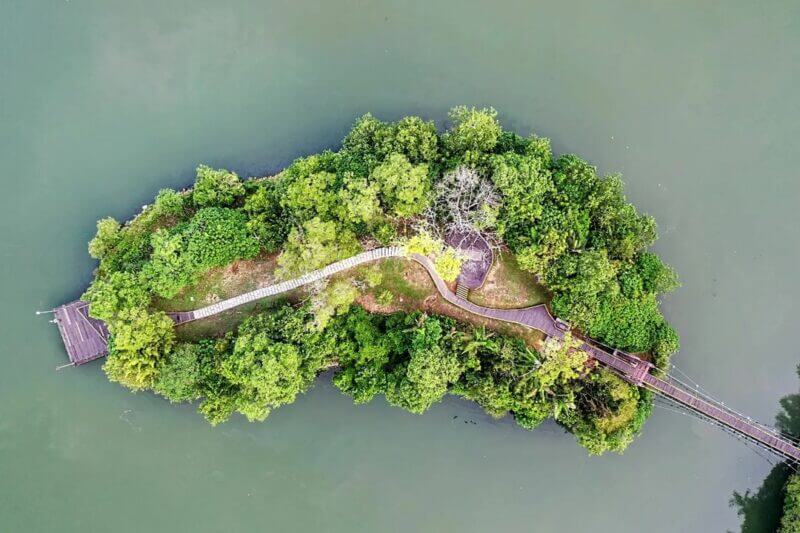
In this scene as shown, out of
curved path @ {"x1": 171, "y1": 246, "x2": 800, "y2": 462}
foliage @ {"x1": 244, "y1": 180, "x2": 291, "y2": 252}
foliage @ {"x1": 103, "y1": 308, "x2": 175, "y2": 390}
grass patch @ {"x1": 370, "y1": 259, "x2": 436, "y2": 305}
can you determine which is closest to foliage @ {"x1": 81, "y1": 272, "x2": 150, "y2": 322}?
foliage @ {"x1": 103, "y1": 308, "x2": 175, "y2": 390}

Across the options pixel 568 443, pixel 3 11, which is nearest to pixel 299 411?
pixel 568 443

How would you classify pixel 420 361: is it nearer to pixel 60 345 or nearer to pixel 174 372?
pixel 174 372

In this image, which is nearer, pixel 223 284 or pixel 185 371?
pixel 185 371

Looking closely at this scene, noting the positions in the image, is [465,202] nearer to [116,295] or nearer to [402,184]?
[402,184]

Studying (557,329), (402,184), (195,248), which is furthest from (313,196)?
(557,329)

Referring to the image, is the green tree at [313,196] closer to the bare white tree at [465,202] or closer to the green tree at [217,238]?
the green tree at [217,238]

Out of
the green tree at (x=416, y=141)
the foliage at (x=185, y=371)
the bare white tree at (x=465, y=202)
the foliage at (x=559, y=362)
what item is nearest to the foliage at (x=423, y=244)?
the bare white tree at (x=465, y=202)
